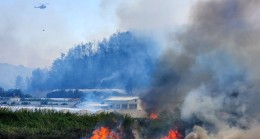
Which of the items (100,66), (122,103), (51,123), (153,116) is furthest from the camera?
(100,66)

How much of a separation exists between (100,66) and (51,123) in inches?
2252

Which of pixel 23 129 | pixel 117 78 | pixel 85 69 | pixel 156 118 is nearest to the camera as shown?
pixel 23 129

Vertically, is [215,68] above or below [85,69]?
below

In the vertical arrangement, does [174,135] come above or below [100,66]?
below

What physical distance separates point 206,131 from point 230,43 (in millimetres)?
6275

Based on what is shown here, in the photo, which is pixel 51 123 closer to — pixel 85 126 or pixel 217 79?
pixel 85 126

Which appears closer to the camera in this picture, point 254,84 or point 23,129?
point 254,84

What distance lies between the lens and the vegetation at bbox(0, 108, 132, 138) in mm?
26891

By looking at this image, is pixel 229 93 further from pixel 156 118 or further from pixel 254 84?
pixel 156 118

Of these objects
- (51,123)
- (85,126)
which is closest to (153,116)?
(85,126)

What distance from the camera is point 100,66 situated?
8838 cm

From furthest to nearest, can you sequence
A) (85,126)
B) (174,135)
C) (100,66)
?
(100,66) → (85,126) → (174,135)

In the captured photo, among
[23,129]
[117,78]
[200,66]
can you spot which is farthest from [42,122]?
[117,78]

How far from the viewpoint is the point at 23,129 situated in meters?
27.7
